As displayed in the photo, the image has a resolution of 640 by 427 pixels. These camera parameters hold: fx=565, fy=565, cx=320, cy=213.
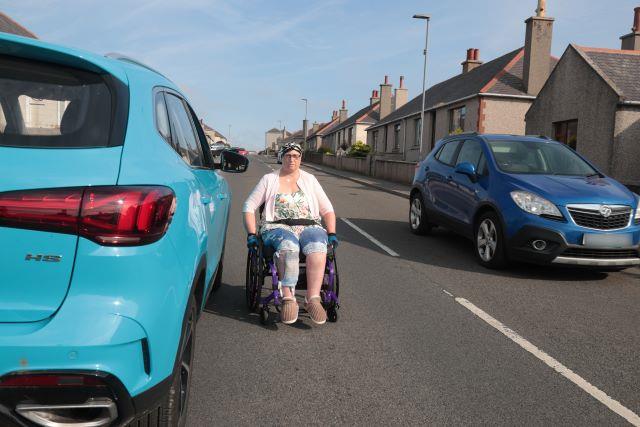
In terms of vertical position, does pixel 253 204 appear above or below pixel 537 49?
below

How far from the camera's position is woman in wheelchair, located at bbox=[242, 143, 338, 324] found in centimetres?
447

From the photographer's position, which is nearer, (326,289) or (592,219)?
(326,289)

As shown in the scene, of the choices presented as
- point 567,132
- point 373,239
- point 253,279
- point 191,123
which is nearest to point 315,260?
point 253,279

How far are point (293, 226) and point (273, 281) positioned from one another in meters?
0.56

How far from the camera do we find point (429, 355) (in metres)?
4.05

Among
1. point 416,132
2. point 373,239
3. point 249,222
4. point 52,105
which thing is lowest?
point 373,239

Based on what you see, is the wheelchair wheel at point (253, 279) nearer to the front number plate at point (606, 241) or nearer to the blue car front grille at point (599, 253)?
the blue car front grille at point (599, 253)

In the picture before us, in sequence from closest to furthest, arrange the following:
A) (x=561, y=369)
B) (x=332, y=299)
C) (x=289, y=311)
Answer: (x=561, y=369), (x=289, y=311), (x=332, y=299)

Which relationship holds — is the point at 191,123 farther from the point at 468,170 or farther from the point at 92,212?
the point at 468,170

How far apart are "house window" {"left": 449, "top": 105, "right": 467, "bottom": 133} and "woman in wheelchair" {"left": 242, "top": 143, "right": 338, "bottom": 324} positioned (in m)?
26.4

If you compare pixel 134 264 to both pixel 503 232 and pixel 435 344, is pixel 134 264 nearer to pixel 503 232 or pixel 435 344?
pixel 435 344

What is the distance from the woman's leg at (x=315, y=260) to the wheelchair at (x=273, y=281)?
13 cm

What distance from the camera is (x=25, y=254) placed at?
1.96 metres

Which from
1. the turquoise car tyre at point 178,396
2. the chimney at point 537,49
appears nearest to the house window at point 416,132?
the chimney at point 537,49
